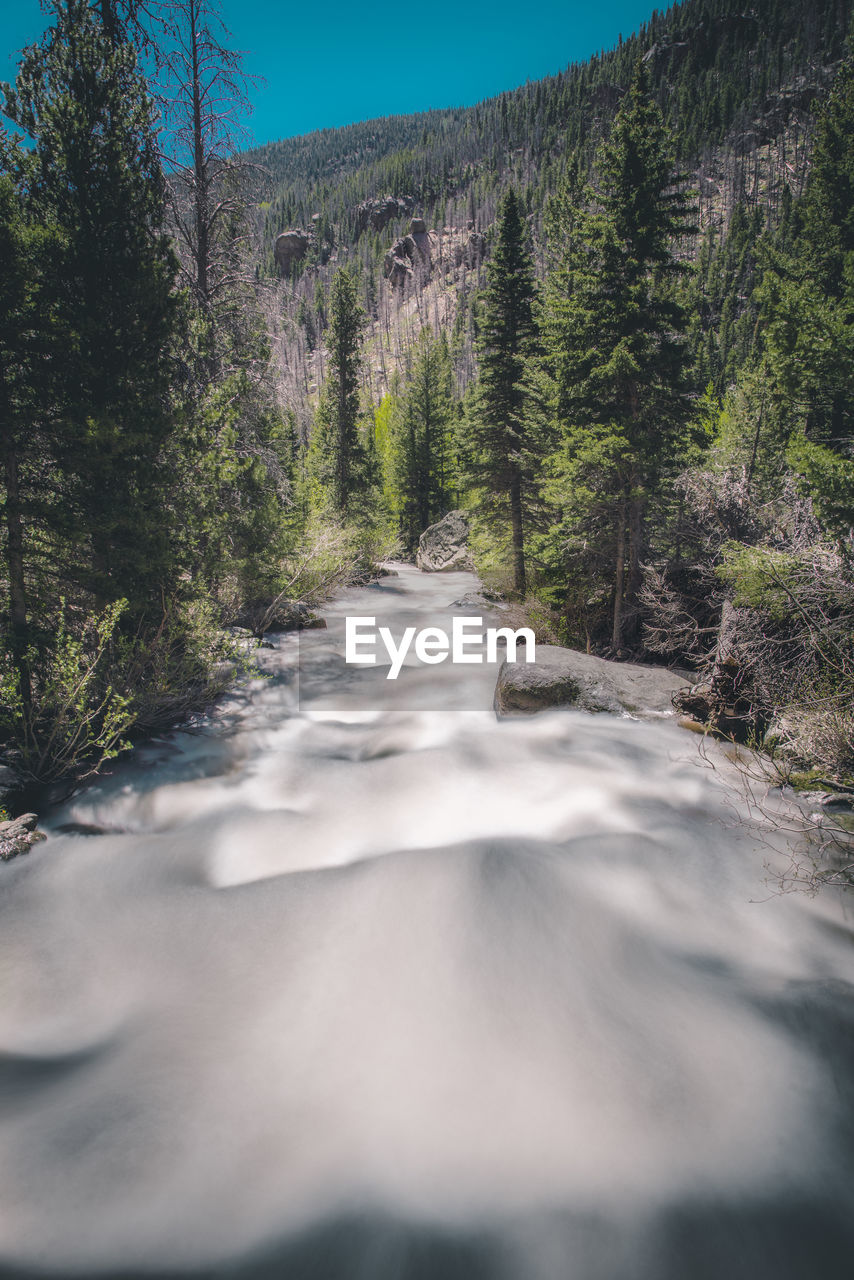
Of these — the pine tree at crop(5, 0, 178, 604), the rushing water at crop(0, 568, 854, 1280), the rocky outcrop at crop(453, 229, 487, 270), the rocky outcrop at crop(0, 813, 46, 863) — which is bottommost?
the rushing water at crop(0, 568, 854, 1280)

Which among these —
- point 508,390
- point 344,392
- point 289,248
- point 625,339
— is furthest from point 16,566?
point 289,248

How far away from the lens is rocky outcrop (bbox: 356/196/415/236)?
16262 cm

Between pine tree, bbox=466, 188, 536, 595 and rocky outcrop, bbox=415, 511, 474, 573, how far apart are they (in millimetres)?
12803

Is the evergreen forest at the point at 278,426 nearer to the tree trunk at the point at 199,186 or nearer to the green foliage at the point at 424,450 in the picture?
the tree trunk at the point at 199,186

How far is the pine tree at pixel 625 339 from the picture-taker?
A: 1172cm

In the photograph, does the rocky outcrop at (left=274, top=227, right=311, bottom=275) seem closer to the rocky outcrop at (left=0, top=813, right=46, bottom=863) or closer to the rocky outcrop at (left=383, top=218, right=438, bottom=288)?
the rocky outcrop at (left=383, top=218, right=438, bottom=288)

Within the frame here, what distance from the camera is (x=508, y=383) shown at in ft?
65.4

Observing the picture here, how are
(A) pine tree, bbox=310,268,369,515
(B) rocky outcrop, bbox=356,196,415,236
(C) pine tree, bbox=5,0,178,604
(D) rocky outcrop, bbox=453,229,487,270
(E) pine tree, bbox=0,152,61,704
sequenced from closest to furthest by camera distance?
(E) pine tree, bbox=0,152,61,704
(C) pine tree, bbox=5,0,178,604
(A) pine tree, bbox=310,268,369,515
(D) rocky outcrop, bbox=453,229,487,270
(B) rocky outcrop, bbox=356,196,415,236

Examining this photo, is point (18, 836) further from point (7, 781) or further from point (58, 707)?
point (58, 707)

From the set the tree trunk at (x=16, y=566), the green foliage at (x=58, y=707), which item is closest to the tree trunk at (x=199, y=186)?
the tree trunk at (x=16, y=566)

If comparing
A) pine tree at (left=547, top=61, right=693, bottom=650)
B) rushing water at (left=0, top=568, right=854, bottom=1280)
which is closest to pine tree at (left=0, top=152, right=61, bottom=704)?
rushing water at (left=0, top=568, right=854, bottom=1280)

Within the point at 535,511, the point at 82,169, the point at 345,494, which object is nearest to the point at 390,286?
the point at 345,494

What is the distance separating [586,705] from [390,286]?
161489 millimetres

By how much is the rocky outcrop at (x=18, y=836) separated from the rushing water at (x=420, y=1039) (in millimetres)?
217
